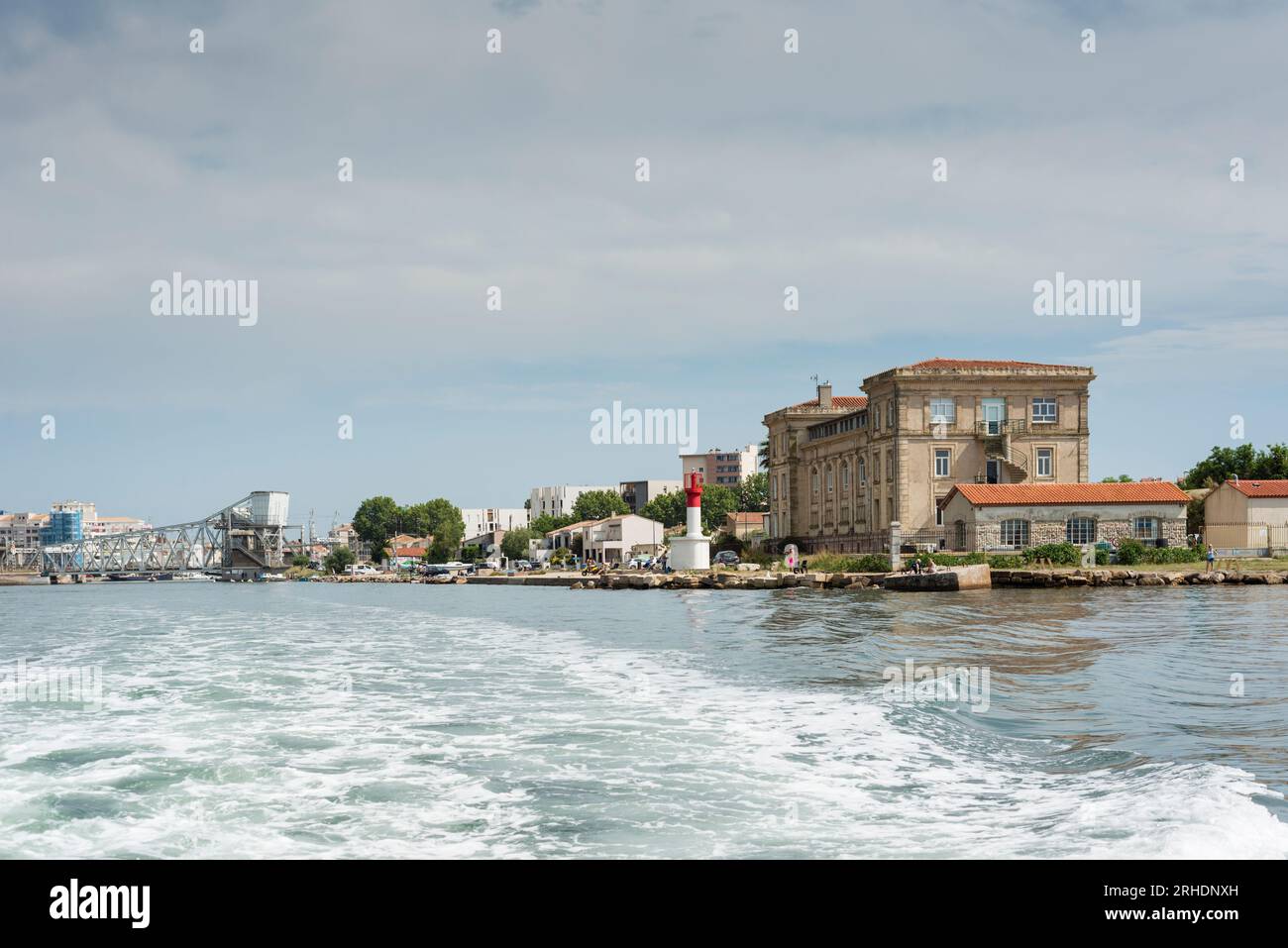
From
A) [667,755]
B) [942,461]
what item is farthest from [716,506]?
[667,755]

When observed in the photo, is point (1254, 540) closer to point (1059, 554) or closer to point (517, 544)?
point (1059, 554)

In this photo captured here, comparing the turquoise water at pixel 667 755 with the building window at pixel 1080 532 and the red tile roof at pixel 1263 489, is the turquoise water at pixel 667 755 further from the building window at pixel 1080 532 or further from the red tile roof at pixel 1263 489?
the red tile roof at pixel 1263 489

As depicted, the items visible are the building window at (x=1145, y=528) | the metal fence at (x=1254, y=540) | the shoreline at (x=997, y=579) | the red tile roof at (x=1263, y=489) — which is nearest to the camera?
the shoreline at (x=997, y=579)

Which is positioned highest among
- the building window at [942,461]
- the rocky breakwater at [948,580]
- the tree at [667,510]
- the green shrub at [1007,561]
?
the building window at [942,461]

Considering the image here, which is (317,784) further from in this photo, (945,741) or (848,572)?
(848,572)

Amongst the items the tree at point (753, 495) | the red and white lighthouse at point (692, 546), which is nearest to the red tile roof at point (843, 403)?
the red and white lighthouse at point (692, 546)

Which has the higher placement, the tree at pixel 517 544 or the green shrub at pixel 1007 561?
the green shrub at pixel 1007 561

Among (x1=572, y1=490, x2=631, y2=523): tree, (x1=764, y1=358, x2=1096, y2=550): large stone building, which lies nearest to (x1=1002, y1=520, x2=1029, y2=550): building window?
(x1=764, y1=358, x2=1096, y2=550): large stone building

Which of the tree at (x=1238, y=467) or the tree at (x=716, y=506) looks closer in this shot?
the tree at (x=1238, y=467)

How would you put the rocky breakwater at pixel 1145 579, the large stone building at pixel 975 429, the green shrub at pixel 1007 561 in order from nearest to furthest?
the rocky breakwater at pixel 1145 579
the green shrub at pixel 1007 561
the large stone building at pixel 975 429

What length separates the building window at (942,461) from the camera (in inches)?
3120

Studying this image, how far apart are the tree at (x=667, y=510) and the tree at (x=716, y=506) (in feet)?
15.8

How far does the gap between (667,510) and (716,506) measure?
334 inches
